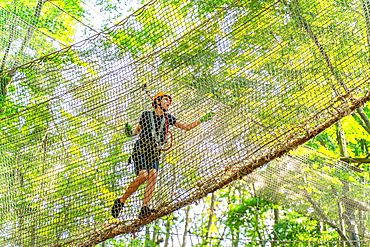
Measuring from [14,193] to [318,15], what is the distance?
2063mm

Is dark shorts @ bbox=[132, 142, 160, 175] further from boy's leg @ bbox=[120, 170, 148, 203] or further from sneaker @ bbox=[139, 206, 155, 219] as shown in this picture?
sneaker @ bbox=[139, 206, 155, 219]

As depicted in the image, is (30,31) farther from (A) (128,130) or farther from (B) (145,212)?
(B) (145,212)

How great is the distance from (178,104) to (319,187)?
1.58 m

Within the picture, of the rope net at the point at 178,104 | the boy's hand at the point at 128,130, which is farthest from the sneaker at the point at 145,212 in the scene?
the boy's hand at the point at 128,130

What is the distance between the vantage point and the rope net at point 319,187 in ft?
10.4

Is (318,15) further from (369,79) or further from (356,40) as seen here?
(369,79)

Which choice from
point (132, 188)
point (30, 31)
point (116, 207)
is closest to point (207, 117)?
point (132, 188)

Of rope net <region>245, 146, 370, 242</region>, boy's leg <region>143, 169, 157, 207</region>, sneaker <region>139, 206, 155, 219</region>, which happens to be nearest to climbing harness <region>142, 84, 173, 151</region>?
boy's leg <region>143, 169, 157, 207</region>

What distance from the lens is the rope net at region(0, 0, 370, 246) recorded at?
6.41ft

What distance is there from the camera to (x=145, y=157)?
88.7 inches

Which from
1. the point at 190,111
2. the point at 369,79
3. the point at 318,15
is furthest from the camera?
the point at 190,111

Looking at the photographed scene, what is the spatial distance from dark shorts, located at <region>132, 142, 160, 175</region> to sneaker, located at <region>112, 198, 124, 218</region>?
184 millimetres

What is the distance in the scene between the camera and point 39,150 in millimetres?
2629

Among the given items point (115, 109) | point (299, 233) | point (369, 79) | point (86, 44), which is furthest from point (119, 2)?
point (369, 79)
